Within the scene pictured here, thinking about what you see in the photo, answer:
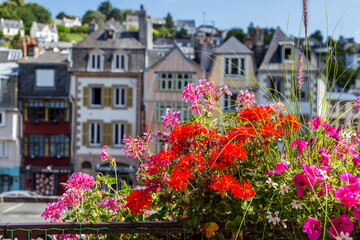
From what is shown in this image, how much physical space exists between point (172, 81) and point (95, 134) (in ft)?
19.3

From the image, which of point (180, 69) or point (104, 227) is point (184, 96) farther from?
point (180, 69)

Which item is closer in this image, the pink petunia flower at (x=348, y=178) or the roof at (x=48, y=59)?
the pink petunia flower at (x=348, y=178)

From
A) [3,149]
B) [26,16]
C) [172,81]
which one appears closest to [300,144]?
[172,81]

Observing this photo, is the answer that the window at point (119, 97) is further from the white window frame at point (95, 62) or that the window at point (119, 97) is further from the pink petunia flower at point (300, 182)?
the pink petunia flower at point (300, 182)

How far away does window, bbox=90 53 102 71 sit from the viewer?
1233 inches

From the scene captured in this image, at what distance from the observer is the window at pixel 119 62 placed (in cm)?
3128

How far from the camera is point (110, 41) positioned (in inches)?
1273

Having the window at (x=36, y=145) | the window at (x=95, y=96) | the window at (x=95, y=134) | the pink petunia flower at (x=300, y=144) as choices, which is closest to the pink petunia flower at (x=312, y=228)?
the pink petunia flower at (x=300, y=144)

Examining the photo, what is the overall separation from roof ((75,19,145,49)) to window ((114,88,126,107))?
2693mm

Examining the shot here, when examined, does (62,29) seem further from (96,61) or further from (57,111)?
(96,61)

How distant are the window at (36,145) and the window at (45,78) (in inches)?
130

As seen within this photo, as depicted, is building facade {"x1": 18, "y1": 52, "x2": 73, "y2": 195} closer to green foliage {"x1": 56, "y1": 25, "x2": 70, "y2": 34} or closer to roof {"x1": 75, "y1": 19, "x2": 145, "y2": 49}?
roof {"x1": 75, "y1": 19, "x2": 145, "y2": 49}

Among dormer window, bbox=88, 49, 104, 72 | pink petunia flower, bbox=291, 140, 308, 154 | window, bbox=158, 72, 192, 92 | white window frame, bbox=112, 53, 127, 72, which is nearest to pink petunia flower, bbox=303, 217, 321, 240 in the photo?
pink petunia flower, bbox=291, 140, 308, 154

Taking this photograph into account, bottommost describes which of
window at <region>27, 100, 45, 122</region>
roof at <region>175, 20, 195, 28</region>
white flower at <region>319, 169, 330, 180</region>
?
window at <region>27, 100, 45, 122</region>
